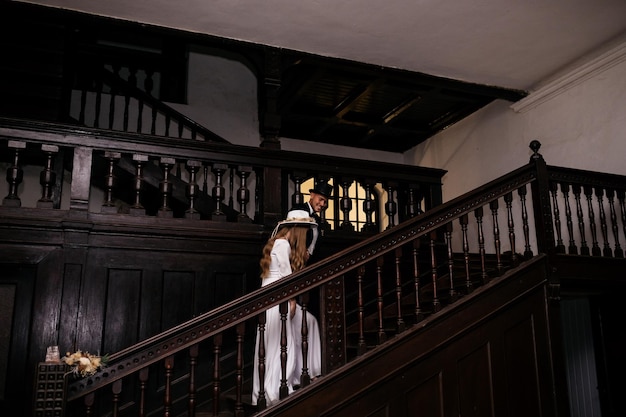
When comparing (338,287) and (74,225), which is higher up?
(74,225)

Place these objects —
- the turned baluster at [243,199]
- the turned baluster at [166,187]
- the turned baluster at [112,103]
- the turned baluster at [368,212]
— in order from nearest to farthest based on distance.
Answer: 1. the turned baluster at [166,187]
2. the turned baluster at [243,199]
3. the turned baluster at [368,212]
4. the turned baluster at [112,103]

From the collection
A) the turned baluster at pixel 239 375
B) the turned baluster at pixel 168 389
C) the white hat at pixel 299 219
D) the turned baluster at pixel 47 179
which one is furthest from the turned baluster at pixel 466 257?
the turned baluster at pixel 47 179

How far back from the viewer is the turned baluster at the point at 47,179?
16.3 ft

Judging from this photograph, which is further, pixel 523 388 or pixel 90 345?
pixel 90 345

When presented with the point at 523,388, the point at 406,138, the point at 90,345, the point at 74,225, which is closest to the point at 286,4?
the point at 74,225

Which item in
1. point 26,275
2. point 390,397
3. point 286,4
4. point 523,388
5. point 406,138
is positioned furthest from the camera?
point 406,138

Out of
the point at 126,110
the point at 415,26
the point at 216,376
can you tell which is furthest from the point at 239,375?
the point at 126,110

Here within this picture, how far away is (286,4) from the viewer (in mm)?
5797

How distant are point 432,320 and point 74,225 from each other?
3.06 meters

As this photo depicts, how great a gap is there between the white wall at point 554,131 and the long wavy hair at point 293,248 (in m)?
3.99

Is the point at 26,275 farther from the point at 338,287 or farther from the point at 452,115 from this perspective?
the point at 452,115

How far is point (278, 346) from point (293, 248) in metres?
0.78

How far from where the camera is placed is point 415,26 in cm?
625

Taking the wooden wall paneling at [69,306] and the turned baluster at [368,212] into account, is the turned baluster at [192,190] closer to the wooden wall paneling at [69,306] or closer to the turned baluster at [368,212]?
the wooden wall paneling at [69,306]
